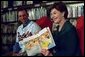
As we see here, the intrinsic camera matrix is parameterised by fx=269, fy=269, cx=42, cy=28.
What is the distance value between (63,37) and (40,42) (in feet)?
0.76

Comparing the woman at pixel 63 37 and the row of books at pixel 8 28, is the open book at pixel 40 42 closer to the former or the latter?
the woman at pixel 63 37

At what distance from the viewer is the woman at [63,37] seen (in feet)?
7.64

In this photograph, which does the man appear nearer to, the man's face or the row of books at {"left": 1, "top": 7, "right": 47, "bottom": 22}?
the man's face

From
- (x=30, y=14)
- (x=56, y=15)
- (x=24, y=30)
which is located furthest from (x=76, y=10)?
(x=56, y=15)

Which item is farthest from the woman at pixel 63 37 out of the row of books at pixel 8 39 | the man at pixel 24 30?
the row of books at pixel 8 39

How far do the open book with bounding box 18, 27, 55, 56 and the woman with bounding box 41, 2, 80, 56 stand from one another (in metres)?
0.05

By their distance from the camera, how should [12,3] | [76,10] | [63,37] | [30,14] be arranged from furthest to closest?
1. [12,3]
2. [30,14]
3. [76,10]
4. [63,37]

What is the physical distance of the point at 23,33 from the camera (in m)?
2.93

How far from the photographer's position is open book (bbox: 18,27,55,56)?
7.96 ft

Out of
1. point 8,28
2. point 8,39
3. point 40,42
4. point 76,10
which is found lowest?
point 8,39

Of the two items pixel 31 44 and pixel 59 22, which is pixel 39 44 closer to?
pixel 31 44

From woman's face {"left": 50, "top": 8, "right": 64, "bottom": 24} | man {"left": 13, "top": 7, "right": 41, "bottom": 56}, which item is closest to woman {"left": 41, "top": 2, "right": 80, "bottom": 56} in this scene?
woman's face {"left": 50, "top": 8, "right": 64, "bottom": 24}

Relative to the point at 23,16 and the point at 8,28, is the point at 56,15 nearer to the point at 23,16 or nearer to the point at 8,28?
the point at 23,16

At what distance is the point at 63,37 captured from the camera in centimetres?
236
